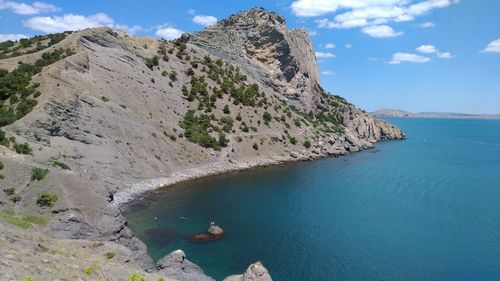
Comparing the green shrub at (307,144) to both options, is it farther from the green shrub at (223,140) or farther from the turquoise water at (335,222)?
the green shrub at (223,140)

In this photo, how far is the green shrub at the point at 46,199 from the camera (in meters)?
38.1

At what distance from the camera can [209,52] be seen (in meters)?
122

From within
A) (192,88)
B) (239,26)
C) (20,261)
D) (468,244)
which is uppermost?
(239,26)

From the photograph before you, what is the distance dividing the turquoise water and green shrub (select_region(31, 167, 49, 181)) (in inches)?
442

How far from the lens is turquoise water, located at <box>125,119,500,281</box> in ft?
129

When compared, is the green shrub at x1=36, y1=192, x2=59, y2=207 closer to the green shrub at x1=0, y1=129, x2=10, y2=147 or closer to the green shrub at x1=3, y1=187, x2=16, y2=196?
the green shrub at x1=3, y1=187, x2=16, y2=196

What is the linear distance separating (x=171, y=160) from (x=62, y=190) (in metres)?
34.3

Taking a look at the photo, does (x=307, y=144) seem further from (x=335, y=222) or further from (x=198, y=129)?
(x=335, y=222)

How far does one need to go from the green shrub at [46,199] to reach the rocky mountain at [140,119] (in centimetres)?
12

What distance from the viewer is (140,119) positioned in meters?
76.4

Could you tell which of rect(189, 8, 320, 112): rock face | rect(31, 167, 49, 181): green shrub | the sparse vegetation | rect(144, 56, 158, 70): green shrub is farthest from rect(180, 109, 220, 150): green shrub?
the sparse vegetation

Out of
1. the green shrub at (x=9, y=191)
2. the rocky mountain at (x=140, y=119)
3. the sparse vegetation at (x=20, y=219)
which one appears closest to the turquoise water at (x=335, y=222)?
the rocky mountain at (x=140, y=119)

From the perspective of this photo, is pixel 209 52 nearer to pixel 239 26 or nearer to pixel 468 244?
pixel 239 26

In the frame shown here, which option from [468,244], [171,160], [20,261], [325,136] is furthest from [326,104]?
[20,261]
